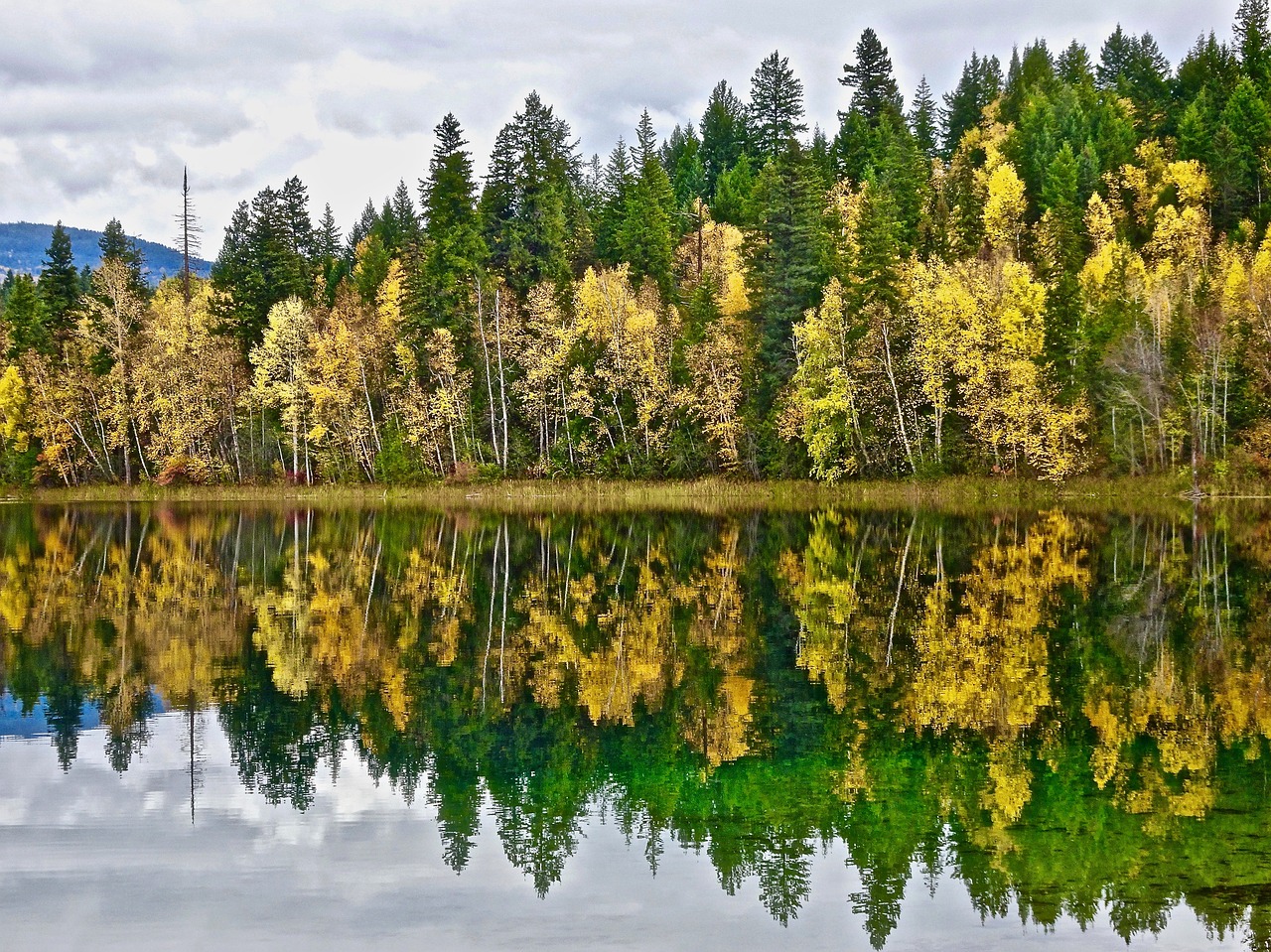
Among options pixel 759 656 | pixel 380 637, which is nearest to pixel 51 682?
pixel 380 637

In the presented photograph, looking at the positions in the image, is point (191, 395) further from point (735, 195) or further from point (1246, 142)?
point (1246, 142)

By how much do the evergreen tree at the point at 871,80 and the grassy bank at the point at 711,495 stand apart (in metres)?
58.7

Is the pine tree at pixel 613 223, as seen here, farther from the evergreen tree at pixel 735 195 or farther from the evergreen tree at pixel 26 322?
the evergreen tree at pixel 26 322

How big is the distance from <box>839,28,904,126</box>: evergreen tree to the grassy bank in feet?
193

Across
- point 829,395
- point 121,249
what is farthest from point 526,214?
point 121,249

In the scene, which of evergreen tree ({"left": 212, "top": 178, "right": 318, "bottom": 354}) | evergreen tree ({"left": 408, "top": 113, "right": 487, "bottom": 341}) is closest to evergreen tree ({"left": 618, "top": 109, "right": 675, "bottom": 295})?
evergreen tree ({"left": 408, "top": 113, "right": 487, "bottom": 341})

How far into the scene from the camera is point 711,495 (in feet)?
216

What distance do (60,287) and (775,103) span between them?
70.7 metres

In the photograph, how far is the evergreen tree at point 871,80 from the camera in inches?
4414

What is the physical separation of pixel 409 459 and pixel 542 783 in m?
65.8

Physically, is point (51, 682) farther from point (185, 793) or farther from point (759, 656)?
point (759, 656)

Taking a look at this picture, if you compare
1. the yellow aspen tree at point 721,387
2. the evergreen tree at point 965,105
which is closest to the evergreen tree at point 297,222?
the yellow aspen tree at point 721,387

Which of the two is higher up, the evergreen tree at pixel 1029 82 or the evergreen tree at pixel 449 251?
the evergreen tree at pixel 1029 82

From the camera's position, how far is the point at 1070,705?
16.4 metres
